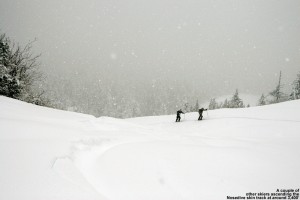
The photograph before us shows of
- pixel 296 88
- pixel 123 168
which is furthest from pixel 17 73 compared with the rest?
pixel 296 88

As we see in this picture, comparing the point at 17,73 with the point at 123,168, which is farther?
the point at 17,73

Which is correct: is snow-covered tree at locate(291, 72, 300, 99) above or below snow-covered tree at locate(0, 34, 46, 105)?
above

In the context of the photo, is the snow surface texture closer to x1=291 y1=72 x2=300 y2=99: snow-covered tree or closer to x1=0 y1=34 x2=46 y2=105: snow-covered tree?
x1=0 y1=34 x2=46 y2=105: snow-covered tree

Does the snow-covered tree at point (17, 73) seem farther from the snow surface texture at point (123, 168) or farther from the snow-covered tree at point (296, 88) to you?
the snow-covered tree at point (296, 88)

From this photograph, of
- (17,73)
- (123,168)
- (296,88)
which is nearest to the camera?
(123,168)

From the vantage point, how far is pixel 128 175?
4.32 m

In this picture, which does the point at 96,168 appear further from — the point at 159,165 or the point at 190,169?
the point at 190,169

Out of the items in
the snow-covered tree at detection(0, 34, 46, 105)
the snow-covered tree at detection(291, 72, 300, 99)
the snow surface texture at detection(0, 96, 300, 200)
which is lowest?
the snow surface texture at detection(0, 96, 300, 200)

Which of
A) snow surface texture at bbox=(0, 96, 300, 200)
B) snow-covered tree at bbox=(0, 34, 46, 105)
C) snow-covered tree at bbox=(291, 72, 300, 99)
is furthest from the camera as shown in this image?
snow-covered tree at bbox=(291, 72, 300, 99)

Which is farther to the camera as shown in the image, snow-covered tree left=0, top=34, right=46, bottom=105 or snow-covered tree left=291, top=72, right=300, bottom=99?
snow-covered tree left=291, top=72, right=300, bottom=99

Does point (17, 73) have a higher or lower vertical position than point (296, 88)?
lower

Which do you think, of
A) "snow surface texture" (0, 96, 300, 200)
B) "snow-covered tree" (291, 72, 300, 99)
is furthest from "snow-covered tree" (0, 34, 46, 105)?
"snow-covered tree" (291, 72, 300, 99)

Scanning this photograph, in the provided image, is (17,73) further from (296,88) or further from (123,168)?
(296,88)

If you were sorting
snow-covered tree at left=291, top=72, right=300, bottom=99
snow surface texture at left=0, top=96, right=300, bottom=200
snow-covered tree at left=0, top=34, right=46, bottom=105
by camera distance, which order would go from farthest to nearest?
snow-covered tree at left=291, top=72, right=300, bottom=99, snow-covered tree at left=0, top=34, right=46, bottom=105, snow surface texture at left=0, top=96, right=300, bottom=200
